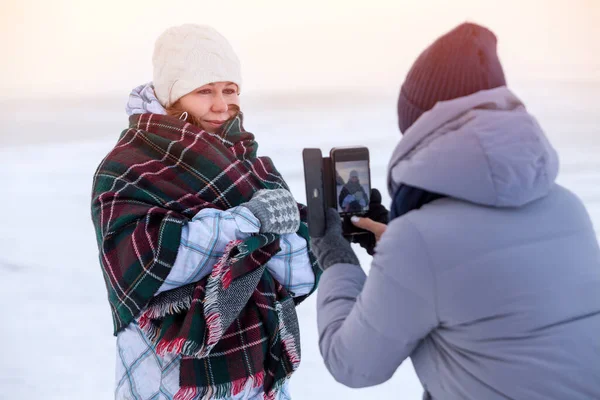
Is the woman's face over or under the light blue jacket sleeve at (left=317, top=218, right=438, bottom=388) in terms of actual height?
over

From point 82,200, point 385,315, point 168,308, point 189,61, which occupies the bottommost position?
point 82,200

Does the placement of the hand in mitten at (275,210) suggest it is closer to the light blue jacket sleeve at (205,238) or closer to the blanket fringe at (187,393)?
Answer: the light blue jacket sleeve at (205,238)

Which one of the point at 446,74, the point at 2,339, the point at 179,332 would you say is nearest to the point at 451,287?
the point at 446,74

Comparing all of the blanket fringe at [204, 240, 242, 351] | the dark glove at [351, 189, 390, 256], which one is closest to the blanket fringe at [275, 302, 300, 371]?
the blanket fringe at [204, 240, 242, 351]

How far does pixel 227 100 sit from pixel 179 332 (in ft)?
1.59

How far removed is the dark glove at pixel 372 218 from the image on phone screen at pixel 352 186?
2cm

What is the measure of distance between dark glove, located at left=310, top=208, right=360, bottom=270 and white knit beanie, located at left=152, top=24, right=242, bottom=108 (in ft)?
1.68

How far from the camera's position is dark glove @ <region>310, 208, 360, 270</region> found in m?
0.94

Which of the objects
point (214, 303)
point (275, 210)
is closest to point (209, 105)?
point (275, 210)

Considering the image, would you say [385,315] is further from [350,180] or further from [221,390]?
[221,390]

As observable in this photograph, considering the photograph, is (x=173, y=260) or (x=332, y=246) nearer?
(x=332, y=246)

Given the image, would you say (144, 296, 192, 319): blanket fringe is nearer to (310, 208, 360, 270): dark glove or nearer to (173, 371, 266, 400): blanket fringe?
(173, 371, 266, 400): blanket fringe

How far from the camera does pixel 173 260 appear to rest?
1242 mm

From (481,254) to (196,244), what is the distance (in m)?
0.61
